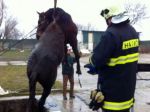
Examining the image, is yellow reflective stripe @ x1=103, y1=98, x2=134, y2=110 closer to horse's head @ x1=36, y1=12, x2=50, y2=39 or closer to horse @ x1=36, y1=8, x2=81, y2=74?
horse @ x1=36, y1=8, x2=81, y2=74

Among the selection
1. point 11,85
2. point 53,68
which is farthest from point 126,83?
point 11,85

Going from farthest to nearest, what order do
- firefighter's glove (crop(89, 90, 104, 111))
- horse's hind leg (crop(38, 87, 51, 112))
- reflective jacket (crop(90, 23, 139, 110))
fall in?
horse's hind leg (crop(38, 87, 51, 112)), firefighter's glove (crop(89, 90, 104, 111)), reflective jacket (crop(90, 23, 139, 110))

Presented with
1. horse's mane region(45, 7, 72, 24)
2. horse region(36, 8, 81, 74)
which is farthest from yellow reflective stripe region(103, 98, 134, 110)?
horse's mane region(45, 7, 72, 24)

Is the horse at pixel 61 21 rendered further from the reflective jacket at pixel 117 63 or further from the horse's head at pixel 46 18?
the reflective jacket at pixel 117 63

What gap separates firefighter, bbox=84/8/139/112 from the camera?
4.26 m

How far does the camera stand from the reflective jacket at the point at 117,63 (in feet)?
14.0

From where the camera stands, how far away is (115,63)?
14.3ft

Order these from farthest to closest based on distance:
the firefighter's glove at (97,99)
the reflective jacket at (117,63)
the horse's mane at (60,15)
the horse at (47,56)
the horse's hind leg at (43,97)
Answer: the horse's hind leg at (43,97), the horse's mane at (60,15), the horse at (47,56), the firefighter's glove at (97,99), the reflective jacket at (117,63)

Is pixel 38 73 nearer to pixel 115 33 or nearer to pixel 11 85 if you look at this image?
pixel 115 33

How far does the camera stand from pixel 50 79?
475 cm

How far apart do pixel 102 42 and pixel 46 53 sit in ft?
2.37

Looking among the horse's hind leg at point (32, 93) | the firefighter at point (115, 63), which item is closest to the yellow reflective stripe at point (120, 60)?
the firefighter at point (115, 63)

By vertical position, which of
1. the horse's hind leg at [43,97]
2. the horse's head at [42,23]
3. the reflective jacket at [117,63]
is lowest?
the horse's hind leg at [43,97]

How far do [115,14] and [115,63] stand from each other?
1.69ft
